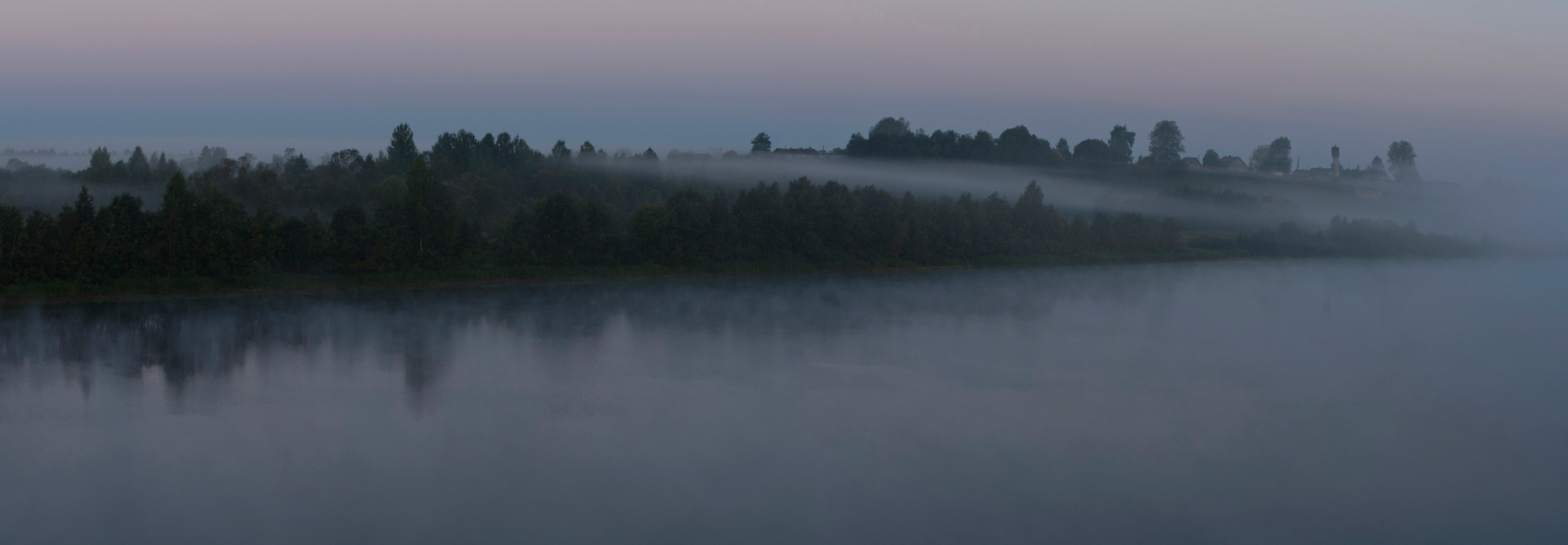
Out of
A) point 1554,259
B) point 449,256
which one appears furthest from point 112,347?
point 1554,259

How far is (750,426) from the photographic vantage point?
7.26 metres

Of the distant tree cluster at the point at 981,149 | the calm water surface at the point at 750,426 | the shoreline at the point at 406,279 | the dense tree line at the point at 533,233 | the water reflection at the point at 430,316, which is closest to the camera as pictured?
the calm water surface at the point at 750,426

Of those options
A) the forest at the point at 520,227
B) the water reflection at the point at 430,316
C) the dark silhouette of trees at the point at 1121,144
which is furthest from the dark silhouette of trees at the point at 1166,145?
the water reflection at the point at 430,316

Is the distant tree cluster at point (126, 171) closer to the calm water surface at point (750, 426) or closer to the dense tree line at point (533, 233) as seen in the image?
the dense tree line at point (533, 233)

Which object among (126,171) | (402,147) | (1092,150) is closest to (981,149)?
(1092,150)

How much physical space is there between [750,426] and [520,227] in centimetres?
922

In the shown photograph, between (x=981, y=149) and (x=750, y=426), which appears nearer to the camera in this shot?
(x=750, y=426)

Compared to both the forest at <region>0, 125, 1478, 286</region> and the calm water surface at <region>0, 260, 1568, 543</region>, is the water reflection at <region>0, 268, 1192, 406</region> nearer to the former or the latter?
the calm water surface at <region>0, 260, 1568, 543</region>

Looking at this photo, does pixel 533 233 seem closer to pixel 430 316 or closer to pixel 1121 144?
pixel 430 316

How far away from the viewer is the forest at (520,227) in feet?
40.3

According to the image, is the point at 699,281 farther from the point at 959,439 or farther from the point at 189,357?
the point at 959,439

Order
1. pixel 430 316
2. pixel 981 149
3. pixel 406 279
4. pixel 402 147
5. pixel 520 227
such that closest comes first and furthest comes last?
1. pixel 430 316
2. pixel 406 279
3. pixel 520 227
4. pixel 402 147
5. pixel 981 149

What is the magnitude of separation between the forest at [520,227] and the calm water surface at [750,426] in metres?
0.81

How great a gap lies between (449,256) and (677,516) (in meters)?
10.3
